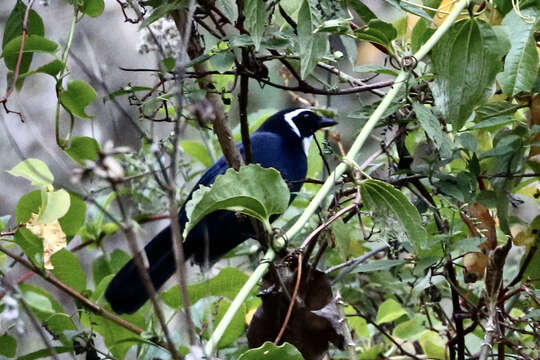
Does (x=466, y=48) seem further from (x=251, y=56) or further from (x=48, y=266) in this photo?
(x=48, y=266)

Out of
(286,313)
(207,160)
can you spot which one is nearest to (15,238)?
(286,313)

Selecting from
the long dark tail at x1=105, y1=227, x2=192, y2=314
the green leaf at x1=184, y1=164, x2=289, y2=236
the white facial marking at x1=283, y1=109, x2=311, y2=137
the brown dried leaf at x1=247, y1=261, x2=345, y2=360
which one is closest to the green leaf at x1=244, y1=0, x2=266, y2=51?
the green leaf at x1=184, y1=164, x2=289, y2=236

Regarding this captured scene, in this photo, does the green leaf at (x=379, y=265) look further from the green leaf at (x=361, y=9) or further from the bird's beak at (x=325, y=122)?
the bird's beak at (x=325, y=122)

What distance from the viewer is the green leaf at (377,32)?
107 cm

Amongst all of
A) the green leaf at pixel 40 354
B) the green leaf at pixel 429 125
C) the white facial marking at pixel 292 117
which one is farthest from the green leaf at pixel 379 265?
the white facial marking at pixel 292 117

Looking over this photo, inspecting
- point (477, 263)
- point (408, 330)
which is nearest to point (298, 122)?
point (408, 330)

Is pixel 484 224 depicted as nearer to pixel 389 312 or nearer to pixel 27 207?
pixel 389 312

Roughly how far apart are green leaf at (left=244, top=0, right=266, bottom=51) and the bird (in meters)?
Result: 0.70

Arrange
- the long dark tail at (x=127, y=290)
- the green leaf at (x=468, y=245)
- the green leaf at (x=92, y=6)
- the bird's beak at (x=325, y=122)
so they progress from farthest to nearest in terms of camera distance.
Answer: the bird's beak at (x=325, y=122)
the long dark tail at (x=127, y=290)
the green leaf at (x=92, y=6)
the green leaf at (x=468, y=245)

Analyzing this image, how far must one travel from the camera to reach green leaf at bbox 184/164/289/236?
3.08 ft

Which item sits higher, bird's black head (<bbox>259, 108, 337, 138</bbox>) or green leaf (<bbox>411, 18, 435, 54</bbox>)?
green leaf (<bbox>411, 18, 435, 54</bbox>)

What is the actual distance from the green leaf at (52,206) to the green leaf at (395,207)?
0.45m

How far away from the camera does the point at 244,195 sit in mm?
956

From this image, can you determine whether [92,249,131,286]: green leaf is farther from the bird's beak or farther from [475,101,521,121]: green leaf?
the bird's beak
